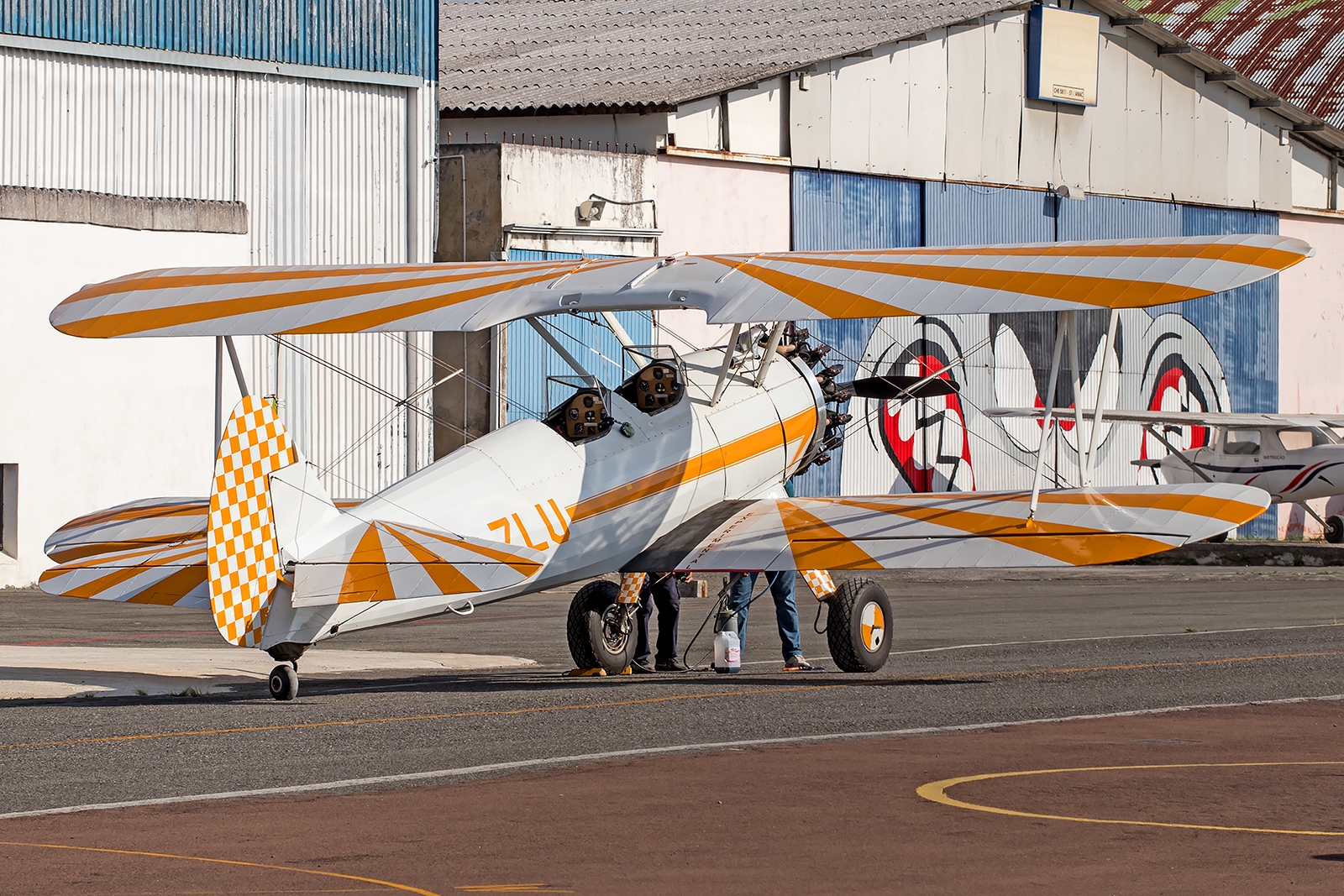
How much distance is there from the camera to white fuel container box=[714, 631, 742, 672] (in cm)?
1556

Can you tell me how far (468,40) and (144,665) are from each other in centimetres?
2543

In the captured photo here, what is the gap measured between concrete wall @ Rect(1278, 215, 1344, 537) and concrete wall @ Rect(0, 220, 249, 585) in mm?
24970

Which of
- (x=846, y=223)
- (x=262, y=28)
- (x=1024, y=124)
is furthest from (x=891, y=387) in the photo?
(x=1024, y=124)

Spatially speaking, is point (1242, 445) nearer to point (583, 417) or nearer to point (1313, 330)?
point (1313, 330)

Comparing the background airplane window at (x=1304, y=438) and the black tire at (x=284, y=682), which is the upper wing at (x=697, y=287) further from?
the background airplane window at (x=1304, y=438)

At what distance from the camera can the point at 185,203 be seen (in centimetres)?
2753

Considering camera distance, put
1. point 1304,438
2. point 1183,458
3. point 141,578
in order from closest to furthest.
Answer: point 141,578 → point 1183,458 → point 1304,438

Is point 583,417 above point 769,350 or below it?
below

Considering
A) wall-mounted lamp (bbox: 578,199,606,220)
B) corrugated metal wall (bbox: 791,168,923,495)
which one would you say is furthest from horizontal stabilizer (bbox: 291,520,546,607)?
corrugated metal wall (bbox: 791,168,923,495)

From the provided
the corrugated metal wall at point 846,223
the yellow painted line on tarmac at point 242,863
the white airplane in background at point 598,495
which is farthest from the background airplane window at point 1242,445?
the yellow painted line on tarmac at point 242,863

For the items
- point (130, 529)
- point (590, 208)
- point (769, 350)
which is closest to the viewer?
point (130, 529)

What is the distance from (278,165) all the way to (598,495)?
53.4ft

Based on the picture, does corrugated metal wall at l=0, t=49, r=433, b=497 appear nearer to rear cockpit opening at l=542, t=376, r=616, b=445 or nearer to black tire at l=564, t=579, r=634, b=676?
black tire at l=564, t=579, r=634, b=676

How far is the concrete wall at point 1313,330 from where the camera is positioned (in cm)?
4362
